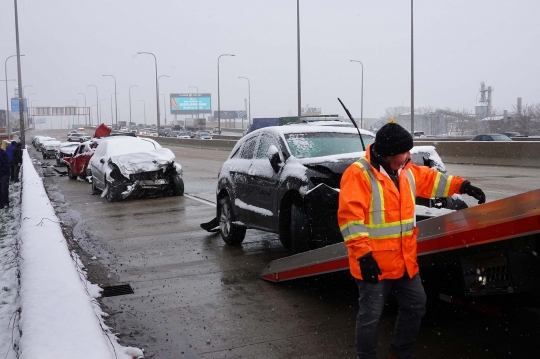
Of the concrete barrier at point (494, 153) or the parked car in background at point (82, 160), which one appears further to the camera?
the concrete barrier at point (494, 153)

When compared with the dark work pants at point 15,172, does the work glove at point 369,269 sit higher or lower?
higher

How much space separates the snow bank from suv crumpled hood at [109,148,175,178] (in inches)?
307

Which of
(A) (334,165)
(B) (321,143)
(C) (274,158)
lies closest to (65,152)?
(B) (321,143)

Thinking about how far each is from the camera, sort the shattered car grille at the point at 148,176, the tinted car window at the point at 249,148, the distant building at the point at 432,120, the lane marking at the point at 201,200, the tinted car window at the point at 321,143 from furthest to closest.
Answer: the distant building at the point at 432,120 < the shattered car grille at the point at 148,176 < the lane marking at the point at 201,200 < the tinted car window at the point at 249,148 < the tinted car window at the point at 321,143

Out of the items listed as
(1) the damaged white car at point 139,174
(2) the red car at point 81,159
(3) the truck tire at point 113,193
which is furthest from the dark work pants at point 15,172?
(3) the truck tire at point 113,193

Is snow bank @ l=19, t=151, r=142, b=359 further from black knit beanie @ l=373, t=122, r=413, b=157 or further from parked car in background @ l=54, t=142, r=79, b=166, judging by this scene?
parked car in background @ l=54, t=142, r=79, b=166

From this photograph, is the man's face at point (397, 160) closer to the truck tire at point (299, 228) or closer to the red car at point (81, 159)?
the truck tire at point (299, 228)

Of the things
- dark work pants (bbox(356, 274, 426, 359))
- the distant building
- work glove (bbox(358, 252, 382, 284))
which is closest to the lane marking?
dark work pants (bbox(356, 274, 426, 359))

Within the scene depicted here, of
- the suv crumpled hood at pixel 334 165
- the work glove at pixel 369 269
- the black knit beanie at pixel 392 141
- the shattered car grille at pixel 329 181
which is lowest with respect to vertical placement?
the work glove at pixel 369 269

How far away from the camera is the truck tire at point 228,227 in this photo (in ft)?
30.7

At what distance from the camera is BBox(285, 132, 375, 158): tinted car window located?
808cm

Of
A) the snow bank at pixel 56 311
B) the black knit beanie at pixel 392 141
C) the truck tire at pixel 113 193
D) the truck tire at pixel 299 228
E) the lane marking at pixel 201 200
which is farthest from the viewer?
the truck tire at pixel 113 193

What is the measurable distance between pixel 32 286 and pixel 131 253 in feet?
12.4

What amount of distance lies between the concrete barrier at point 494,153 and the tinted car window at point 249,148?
17151mm
